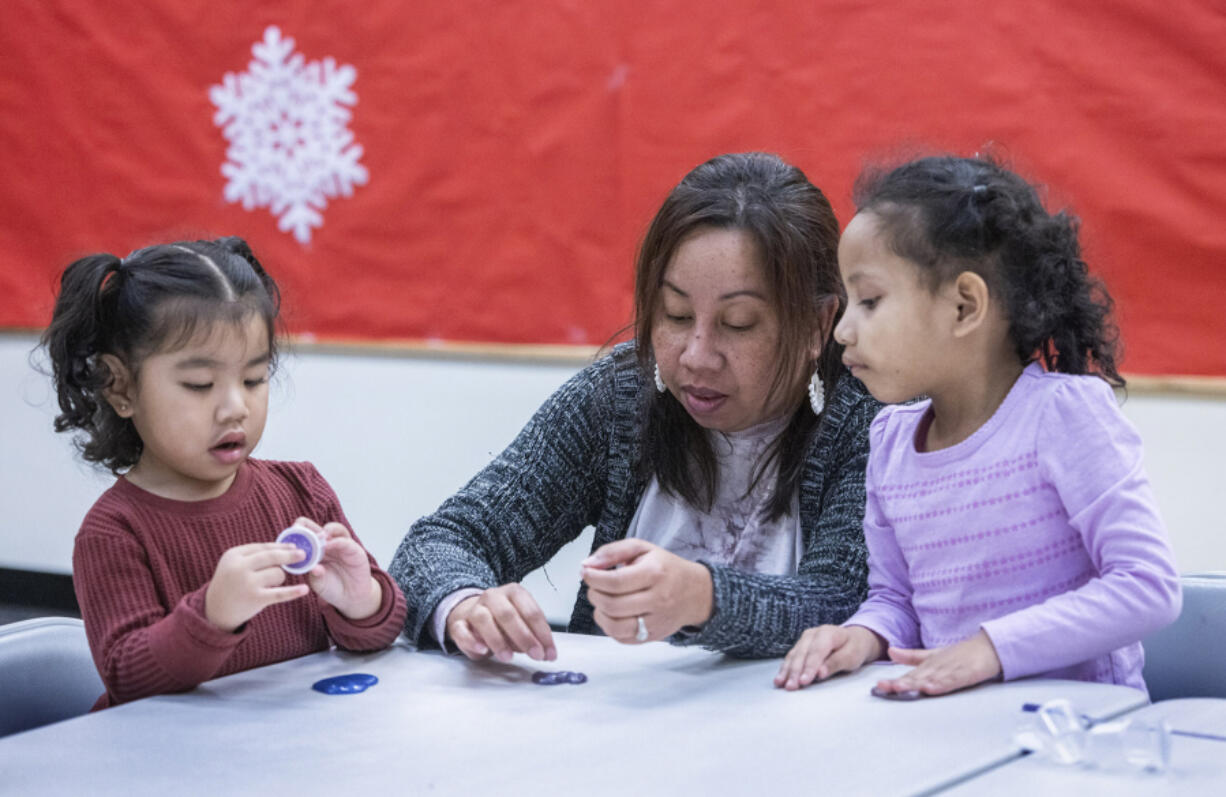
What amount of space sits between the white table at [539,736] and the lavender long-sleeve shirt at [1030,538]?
0.07 metres

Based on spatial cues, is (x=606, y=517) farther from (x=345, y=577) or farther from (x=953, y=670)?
(x=953, y=670)

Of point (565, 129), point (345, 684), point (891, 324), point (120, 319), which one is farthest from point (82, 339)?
point (565, 129)

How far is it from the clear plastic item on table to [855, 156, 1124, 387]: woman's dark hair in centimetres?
48

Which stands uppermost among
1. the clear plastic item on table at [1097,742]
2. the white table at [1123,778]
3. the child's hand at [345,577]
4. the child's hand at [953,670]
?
the child's hand at [345,577]

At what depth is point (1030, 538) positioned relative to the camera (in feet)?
4.24

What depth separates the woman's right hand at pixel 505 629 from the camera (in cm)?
130

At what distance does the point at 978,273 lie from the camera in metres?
1.33

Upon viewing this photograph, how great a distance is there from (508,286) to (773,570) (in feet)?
5.58

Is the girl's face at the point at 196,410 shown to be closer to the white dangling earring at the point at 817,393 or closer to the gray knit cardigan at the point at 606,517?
the gray knit cardigan at the point at 606,517

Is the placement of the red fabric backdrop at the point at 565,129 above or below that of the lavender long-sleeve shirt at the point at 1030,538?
above

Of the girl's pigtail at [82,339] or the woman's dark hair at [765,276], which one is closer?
the girl's pigtail at [82,339]

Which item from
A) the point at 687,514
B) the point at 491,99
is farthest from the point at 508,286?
the point at 687,514

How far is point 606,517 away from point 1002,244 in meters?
0.67

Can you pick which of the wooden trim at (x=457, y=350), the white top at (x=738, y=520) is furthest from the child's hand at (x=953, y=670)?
the wooden trim at (x=457, y=350)
